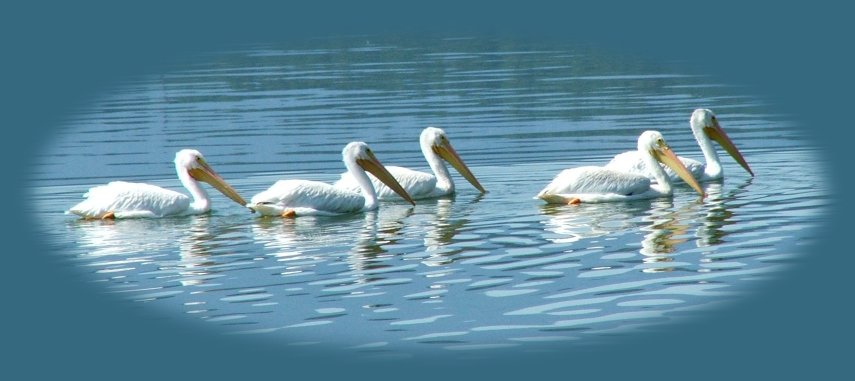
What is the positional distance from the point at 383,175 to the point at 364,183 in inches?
13.9

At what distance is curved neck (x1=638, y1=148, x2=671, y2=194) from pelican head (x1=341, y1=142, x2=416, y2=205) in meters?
2.17

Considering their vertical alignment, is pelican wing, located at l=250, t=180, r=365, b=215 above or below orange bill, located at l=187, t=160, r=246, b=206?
below

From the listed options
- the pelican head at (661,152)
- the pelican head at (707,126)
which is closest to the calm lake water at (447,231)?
the pelican head at (661,152)

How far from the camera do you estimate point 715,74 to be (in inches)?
1190

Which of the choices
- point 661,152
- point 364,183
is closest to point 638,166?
point 661,152

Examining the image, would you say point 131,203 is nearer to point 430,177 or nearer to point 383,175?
point 383,175

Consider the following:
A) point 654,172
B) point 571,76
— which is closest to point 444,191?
point 654,172

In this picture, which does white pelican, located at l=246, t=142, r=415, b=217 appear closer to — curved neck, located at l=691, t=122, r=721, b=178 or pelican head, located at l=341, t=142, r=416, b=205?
pelican head, located at l=341, t=142, r=416, b=205

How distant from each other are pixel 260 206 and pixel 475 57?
2217cm

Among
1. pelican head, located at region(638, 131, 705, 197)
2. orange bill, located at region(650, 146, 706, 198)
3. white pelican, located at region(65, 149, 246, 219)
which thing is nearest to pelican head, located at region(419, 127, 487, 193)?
pelican head, located at region(638, 131, 705, 197)

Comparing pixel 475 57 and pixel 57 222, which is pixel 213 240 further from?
pixel 475 57

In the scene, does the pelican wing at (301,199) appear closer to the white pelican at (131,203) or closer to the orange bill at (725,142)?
the white pelican at (131,203)

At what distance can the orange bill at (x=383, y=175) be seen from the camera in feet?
51.2

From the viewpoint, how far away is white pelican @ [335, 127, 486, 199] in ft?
51.9
